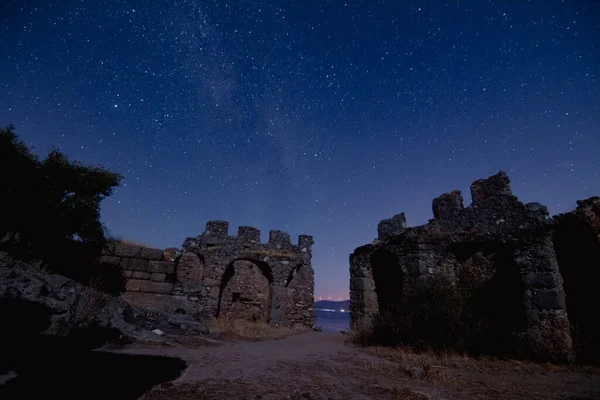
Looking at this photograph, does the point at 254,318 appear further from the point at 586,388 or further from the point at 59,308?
the point at 586,388

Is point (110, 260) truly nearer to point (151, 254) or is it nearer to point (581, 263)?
point (151, 254)

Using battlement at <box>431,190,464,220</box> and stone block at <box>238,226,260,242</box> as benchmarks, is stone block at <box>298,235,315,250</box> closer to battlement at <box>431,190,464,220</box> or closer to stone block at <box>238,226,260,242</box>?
stone block at <box>238,226,260,242</box>

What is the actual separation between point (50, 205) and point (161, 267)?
4045 mm

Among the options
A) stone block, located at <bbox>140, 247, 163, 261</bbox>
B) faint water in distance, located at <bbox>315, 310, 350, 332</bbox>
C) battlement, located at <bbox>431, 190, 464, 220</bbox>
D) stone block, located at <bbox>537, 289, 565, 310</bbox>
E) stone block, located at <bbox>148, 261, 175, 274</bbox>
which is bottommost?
faint water in distance, located at <bbox>315, 310, 350, 332</bbox>

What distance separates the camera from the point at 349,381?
12.4 feet

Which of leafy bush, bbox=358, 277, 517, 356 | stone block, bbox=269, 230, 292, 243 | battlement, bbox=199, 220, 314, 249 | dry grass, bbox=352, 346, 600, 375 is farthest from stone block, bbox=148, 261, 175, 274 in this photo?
dry grass, bbox=352, 346, 600, 375

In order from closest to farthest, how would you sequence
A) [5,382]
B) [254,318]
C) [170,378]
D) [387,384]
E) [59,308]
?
[5,382] → [170,378] → [387,384] → [59,308] → [254,318]

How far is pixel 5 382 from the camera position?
277 cm

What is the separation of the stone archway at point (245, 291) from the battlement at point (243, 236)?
4.58 feet

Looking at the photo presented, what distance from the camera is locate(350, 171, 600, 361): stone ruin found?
6.27 meters

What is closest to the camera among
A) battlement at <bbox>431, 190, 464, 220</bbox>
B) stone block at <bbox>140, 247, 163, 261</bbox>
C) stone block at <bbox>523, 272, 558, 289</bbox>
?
stone block at <bbox>523, 272, 558, 289</bbox>

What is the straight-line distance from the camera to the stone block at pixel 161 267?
1075 cm

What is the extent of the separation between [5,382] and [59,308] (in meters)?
2.93

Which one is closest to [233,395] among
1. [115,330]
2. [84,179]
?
[115,330]
